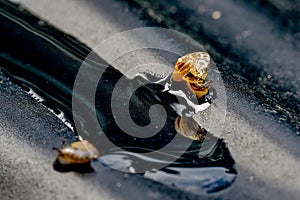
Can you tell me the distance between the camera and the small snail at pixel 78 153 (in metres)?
0.75

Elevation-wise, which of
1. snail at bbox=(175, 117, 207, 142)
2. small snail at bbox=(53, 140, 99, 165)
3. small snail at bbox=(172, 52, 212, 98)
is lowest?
small snail at bbox=(53, 140, 99, 165)

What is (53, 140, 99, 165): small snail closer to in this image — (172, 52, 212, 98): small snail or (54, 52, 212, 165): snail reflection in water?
(54, 52, 212, 165): snail reflection in water

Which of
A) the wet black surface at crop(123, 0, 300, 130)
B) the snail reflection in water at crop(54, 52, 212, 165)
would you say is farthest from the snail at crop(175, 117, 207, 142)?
the wet black surface at crop(123, 0, 300, 130)

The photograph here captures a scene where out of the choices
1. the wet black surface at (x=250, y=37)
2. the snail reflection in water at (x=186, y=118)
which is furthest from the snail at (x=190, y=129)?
the wet black surface at (x=250, y=37)

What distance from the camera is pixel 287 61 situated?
3.09 feet

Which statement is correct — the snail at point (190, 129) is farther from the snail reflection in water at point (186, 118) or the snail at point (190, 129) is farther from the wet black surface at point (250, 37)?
the wet black surface at point (250, 37)

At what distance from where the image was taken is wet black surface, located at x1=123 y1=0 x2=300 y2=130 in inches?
36.0

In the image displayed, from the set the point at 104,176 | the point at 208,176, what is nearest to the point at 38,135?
the point at 104,176

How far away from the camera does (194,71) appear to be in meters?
0.86

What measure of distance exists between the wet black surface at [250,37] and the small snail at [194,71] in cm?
5

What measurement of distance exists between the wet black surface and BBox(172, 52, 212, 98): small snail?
0.05m

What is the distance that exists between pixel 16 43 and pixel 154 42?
9.7 inches

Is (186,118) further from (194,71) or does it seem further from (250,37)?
(250,37)

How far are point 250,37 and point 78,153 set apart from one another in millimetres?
398
